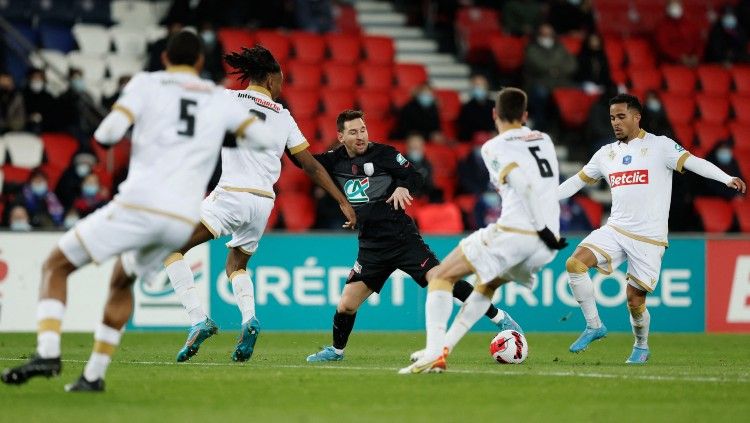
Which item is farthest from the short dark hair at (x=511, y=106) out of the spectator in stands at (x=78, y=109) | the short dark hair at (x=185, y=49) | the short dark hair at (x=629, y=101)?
the spectator in stands at (x=78, y=109)

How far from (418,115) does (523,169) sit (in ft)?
40.1

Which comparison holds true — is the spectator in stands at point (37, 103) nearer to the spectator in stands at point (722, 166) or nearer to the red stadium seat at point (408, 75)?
the red stadium seat at point (408, 75)

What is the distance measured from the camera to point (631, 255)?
1331 cm

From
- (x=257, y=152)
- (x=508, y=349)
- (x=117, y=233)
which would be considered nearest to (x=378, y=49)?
(x=257, y=152)

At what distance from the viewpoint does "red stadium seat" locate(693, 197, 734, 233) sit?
2278 centimetres

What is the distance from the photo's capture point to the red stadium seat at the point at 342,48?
950 inches

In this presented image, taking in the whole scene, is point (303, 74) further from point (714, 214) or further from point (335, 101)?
point (714, 214)

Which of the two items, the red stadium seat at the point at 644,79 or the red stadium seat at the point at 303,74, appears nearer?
the red stadium seat at the point at 303,74

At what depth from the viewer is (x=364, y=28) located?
87.0 ft

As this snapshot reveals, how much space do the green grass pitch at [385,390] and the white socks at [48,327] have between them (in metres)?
0.34

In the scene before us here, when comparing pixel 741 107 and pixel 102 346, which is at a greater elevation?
pixel 741 107

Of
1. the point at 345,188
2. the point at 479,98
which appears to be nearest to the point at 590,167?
the point at 345,188

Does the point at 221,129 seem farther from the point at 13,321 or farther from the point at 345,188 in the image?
the point at 13,321

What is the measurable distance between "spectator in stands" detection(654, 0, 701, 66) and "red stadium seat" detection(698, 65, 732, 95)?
56 centimetres
